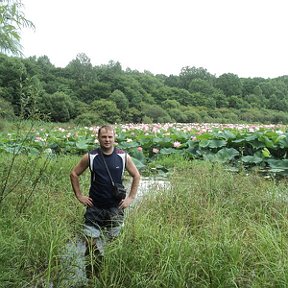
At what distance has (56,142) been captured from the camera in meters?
8.91

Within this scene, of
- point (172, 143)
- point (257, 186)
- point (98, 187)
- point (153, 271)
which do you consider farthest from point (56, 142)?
point (153, 271)

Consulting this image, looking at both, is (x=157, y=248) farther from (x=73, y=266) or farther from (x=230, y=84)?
(x=230, y=84)

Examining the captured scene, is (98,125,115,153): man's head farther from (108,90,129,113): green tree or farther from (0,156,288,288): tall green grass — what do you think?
(108,90,129,113): green tree

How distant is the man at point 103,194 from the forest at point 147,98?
14358 millimetres

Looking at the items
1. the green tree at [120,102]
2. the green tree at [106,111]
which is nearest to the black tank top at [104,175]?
the green tree at [106,111]

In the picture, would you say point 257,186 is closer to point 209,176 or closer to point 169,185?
point 209,176

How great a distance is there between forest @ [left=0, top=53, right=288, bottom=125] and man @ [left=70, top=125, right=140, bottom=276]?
1436 centimetres

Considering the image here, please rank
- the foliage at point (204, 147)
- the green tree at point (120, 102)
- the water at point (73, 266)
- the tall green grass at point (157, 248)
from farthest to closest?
the green tree at point (120, 102), the foliage at point (204, 147), the water at point (73, 266), the tall green grass at point (157, 248)

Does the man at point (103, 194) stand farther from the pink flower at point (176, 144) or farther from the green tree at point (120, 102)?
the green tree at point (120, 102)

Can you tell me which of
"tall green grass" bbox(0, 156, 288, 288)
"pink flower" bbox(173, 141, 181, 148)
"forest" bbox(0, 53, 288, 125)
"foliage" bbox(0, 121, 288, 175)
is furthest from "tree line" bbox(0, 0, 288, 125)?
"tall green grass" bbox(0, 156, 288, 288)

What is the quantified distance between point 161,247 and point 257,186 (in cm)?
234

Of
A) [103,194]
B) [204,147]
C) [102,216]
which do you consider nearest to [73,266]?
[102,216]

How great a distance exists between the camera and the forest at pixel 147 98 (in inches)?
941

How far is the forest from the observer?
23889mm
